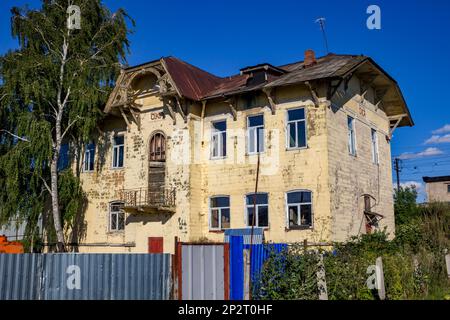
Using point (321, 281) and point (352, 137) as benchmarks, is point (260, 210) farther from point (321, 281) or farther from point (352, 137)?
point (321, 281)

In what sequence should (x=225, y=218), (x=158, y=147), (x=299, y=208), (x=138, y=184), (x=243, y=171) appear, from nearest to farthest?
(x=299, y=208), (x=243, y=171), (x=225, y=218), (x=158, y=147), (x=138, y=184)

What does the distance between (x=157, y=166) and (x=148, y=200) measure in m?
1.52

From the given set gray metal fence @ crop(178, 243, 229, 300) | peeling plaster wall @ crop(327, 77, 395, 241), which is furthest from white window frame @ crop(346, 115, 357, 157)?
gray metal fence @ crop(178, 243, 229, 300)

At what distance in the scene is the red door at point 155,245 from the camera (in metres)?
19.4

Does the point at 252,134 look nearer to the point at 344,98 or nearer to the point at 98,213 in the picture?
the point at 344,98

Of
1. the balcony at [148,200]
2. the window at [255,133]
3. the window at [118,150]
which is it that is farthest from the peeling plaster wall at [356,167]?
the window at [118,150]

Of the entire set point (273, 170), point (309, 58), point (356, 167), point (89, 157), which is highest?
point (309, 58)

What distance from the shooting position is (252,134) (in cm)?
1917

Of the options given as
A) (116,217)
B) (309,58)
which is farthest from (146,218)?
(309,58)

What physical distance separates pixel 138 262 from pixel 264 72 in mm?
11668

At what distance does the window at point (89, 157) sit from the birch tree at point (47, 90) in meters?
2.10

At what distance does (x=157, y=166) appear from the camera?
67.3 ft

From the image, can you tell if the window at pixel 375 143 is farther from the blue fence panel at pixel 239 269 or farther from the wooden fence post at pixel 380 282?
the blue fence panel at pixel 239 269

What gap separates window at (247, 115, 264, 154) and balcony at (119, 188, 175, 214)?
3.80 meters
